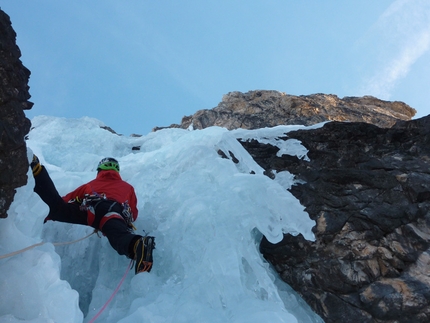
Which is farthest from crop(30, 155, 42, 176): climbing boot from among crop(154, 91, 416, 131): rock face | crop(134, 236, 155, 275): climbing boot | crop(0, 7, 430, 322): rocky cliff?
crop(154, 91, 416, 131): rock face

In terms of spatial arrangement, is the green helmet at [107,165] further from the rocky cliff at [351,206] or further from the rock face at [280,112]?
the rock face at [280,112]

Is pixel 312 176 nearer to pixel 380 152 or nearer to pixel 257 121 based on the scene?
pixel 380 152

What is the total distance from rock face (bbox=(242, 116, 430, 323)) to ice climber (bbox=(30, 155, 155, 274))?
1.51 metres

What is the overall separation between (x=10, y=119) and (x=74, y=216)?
190 centimetres

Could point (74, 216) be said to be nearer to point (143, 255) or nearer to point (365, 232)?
point (143, 255)

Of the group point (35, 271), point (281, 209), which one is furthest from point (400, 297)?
point (35, 271)

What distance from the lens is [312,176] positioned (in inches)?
193

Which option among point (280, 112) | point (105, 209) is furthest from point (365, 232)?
point (280, 112)

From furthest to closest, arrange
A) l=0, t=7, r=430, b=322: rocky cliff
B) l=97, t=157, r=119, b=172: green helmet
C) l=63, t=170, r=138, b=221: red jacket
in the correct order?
1. l=97, t=157, r=119, b=172: green helmet
2. l=63, t=170, r=138, b=221: red jacket
3. l=0, t=7, r=430, b=322: rocky cliff

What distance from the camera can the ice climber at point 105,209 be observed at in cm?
371

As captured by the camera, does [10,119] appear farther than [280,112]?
No

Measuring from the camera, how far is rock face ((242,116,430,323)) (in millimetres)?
3629

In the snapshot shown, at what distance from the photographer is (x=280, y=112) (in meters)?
10.8

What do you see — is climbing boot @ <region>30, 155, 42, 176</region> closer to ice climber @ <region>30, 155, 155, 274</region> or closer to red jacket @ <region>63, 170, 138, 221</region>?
ice climber @ <region>30, 155, 155, 274</region>
